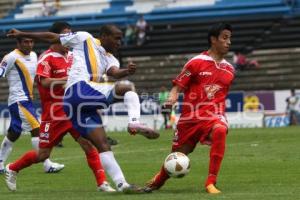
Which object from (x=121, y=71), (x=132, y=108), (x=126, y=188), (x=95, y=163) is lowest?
(x=126, y=188)

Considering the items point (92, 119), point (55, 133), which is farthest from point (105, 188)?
point (55, 133)

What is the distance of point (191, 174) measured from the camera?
13758 mm

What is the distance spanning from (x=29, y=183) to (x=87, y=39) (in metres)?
3.25

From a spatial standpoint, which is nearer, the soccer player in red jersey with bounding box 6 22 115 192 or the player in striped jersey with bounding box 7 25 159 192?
the player in striped jersey with bounding box 7 25 159 192

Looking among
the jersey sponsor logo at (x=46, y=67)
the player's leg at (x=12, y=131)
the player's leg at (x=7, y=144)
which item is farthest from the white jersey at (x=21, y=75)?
the jersey sponsor logo at (x=46, y=67)

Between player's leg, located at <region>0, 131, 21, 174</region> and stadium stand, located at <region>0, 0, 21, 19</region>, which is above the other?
stadium stand, located at <region>0, 0, 21, 19</region>

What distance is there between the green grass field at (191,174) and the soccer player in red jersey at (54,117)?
0.33 meters

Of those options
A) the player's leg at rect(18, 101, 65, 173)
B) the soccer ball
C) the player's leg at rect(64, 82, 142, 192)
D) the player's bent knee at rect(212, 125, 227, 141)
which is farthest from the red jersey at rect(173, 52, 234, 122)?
the player's leg at rect(18, 101, 65, 173)

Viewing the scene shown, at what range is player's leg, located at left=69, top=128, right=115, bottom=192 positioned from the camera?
11069mm

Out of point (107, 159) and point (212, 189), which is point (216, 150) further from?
point (107, 159)

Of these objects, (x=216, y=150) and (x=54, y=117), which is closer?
(x=216, y=150)

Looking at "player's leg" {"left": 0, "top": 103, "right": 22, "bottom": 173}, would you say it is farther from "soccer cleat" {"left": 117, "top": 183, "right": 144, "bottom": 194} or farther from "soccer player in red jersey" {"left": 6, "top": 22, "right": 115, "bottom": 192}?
"soccer cleat" {"left": 117, "top": 183, "right": 144, "bottom": 194}

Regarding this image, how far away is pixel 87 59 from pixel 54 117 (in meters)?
2.22

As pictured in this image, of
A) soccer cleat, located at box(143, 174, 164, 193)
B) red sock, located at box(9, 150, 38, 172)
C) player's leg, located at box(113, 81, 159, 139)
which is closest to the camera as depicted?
player's leg, located at box(113, 81, 159, 139)
